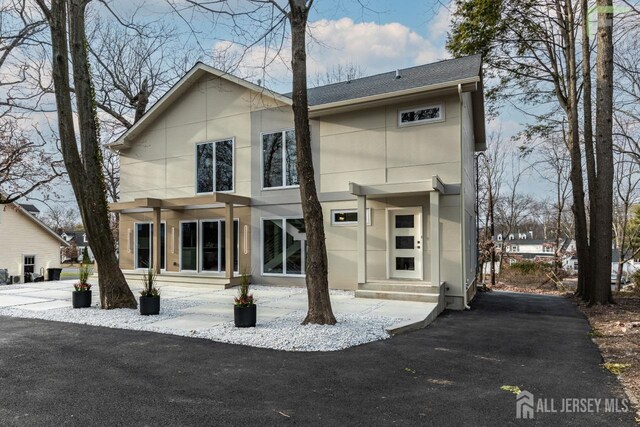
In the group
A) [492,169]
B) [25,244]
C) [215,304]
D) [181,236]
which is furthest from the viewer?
[25,244]

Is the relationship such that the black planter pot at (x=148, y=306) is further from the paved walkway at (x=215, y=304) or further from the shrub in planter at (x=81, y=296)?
A: the shrub in planter at (x=81, y=296)

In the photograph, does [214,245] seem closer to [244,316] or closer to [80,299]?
[80,299]

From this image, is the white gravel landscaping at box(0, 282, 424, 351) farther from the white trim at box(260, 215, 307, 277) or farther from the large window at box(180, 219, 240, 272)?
the large window at box(180, 219, 240, 272)

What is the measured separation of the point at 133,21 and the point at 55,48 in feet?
7.76

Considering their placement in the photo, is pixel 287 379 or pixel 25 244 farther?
pixel 25 244

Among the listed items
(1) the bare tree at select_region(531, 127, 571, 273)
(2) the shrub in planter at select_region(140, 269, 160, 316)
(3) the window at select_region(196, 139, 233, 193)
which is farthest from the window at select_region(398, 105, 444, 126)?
(1) the bare tree at select_region(531, 127, 571, 273)

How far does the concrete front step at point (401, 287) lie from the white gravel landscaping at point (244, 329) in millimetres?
485

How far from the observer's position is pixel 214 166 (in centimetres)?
1321

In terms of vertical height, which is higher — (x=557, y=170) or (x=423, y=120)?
(x=557, y=170)

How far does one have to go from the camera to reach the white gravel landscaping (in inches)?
235

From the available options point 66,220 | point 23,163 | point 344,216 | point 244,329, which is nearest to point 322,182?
point 344,216

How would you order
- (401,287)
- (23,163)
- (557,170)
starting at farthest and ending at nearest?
(557,170), (23,163), (401,287)

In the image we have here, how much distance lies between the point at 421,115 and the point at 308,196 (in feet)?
16.1

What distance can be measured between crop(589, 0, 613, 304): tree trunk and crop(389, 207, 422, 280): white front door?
4.37 metres
